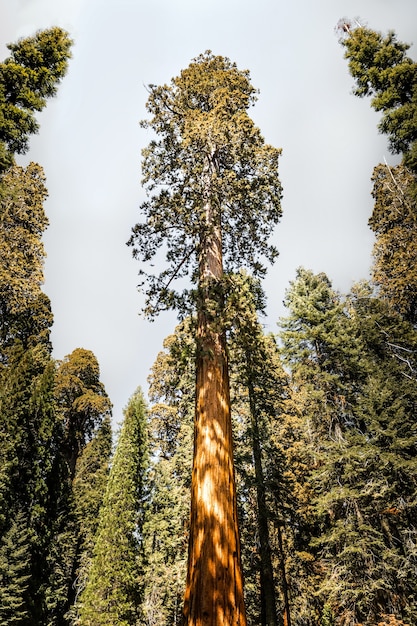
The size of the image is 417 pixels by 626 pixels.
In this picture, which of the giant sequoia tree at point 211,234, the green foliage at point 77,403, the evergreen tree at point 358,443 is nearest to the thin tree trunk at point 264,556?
the evergreen tree at point 358,443

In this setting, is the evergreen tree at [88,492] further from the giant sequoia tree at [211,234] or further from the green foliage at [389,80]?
the green foliage at [389,80]

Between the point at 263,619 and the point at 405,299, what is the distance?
40.0ft

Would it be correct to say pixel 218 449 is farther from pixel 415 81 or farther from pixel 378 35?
pixel 378 35

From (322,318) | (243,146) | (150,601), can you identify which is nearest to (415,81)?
(243,146)

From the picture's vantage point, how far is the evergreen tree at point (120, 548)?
1484 centimetres

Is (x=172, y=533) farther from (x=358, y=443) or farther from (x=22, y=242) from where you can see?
(x=22, y=242)

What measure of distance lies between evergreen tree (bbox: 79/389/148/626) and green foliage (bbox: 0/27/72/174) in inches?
661

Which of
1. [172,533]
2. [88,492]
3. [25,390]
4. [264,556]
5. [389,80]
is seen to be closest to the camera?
[389,80]

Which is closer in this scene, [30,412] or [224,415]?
[224,415]

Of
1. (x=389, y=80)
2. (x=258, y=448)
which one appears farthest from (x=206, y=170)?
(x=258, y=448)

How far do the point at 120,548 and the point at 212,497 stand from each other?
17387 millimetres

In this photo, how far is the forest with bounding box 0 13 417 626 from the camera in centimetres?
487

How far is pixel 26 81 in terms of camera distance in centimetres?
812

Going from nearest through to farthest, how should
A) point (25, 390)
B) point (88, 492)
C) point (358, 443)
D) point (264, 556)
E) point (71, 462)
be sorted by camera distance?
point (264, 556)
point (358, 443)
point (25, 390)
point (88, 492)
point (71, 462)
